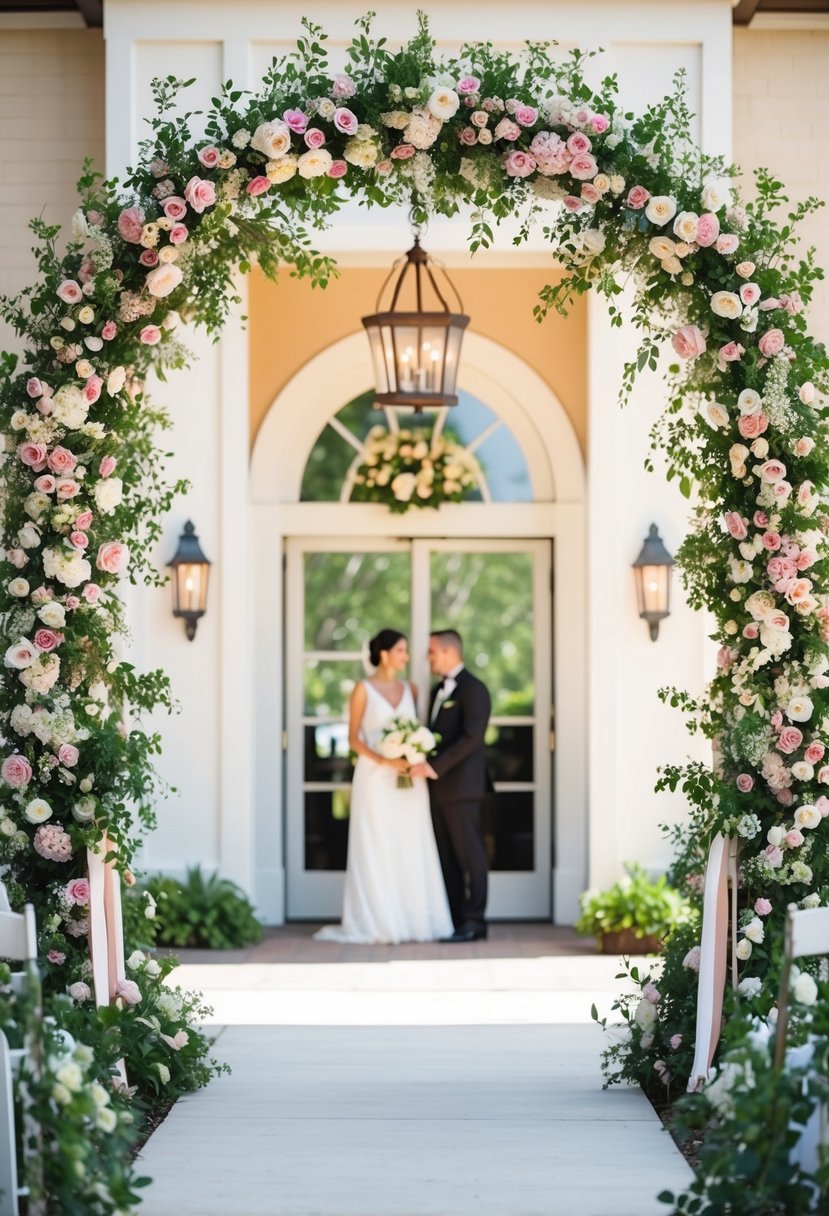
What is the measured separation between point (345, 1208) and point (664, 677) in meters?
5.41

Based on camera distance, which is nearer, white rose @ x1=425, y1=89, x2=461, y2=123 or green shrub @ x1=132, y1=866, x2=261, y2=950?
white rose @ x1=425, y1=89, x2=461, y2=123

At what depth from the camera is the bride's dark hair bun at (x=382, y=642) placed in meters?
10.4

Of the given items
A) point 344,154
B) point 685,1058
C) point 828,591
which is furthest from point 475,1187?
point 344,154

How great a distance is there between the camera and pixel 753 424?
579cm

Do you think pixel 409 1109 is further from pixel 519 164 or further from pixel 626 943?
pixel 626 943

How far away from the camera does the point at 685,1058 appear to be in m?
5.93

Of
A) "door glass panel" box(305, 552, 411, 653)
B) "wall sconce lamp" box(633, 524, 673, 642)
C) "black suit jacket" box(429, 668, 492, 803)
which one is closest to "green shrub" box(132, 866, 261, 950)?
"black suit jacket" box(429, 668, 492, 803)

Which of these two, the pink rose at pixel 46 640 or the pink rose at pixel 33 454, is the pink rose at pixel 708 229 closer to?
the pink rose at pixel 33 454

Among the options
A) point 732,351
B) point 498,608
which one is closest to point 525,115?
point 732,351

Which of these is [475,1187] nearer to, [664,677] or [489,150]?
[489,150]

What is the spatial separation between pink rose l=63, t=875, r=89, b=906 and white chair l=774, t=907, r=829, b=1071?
101 inches

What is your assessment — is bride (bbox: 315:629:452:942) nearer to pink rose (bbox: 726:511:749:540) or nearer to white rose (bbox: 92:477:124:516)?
white rose (bbox: 92:477:124:516)

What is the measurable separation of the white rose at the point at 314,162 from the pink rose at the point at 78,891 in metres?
2.20

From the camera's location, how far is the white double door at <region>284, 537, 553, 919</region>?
422 inches
